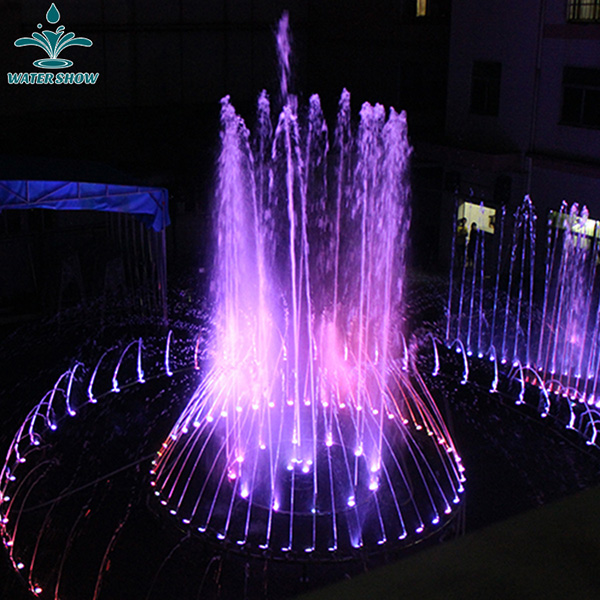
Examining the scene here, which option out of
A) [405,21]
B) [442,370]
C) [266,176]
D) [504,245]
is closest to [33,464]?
[442,370]

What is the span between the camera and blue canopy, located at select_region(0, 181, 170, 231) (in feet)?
35.5

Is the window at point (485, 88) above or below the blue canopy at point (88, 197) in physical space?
above

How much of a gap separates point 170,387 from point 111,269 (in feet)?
15.1

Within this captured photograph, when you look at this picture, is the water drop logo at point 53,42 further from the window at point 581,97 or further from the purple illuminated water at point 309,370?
the window at point 581,97

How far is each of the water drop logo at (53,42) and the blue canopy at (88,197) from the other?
698 cm

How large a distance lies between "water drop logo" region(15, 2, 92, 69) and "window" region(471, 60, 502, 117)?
8.93 metres

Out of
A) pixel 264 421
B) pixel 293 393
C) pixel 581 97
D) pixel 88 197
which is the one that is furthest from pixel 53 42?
pixel 264 421

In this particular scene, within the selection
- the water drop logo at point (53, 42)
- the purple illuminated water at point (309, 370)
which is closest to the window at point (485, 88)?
the purple illuminated water at point (309, 370)

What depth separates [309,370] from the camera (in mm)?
9195

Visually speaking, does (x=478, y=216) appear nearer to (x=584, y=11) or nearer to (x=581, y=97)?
(x=581, y=97)

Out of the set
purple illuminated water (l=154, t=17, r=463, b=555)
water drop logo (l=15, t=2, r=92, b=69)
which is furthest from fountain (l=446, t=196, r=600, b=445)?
water drop logo (l=15, t=2, r=92, b=69)

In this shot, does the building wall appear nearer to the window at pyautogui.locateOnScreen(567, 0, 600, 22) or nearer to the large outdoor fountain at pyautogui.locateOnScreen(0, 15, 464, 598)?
the window at pyautogui.locateOnScreen(567, 0, 600, 22)

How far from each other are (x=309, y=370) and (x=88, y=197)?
14.6 feet

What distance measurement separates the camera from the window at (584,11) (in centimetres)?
1483
